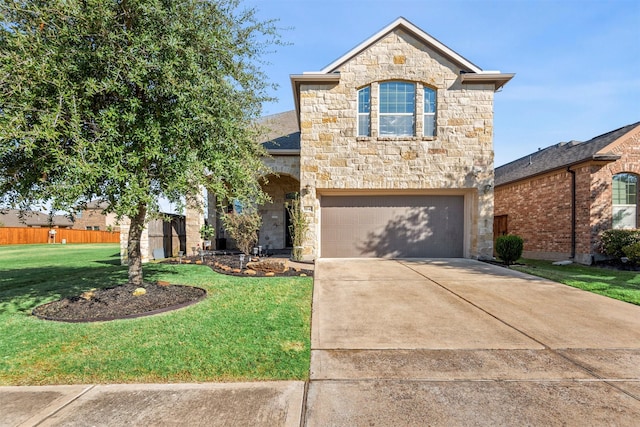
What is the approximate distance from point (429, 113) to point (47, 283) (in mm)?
12589

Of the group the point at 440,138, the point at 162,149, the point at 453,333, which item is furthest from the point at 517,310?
the point at 440,138

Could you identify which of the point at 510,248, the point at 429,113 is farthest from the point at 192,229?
the point at 510,248

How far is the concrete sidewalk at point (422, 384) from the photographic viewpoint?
2566mm

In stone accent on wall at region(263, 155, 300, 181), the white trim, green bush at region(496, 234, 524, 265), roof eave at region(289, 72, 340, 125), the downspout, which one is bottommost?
green bush at region(496, 234, 524, 265)

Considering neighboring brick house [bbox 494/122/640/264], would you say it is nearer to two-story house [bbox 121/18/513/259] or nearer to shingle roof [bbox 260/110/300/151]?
two-story house [bbox 121/18/513/259]

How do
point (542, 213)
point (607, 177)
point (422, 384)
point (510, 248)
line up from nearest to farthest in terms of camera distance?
point (422, 384)
point (510, 248)
point (607, 177)
point (542, 213)

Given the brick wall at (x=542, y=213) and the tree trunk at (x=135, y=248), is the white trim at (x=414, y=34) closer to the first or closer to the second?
the brick wall at (x=542, y=213)

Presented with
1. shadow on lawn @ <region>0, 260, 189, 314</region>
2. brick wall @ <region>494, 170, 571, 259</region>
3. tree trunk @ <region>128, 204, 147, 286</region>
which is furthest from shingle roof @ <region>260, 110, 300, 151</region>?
brick wall @ <region>494, 170, 571, 259</region>

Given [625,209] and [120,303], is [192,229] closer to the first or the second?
[120,303]

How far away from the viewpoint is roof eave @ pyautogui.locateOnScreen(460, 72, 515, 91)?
10922 mm

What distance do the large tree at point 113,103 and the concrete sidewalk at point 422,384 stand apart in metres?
2.75

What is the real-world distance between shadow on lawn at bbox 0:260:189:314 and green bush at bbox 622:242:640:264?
1444 centimetres

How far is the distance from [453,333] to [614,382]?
1655 mm

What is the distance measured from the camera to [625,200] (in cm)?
1190
